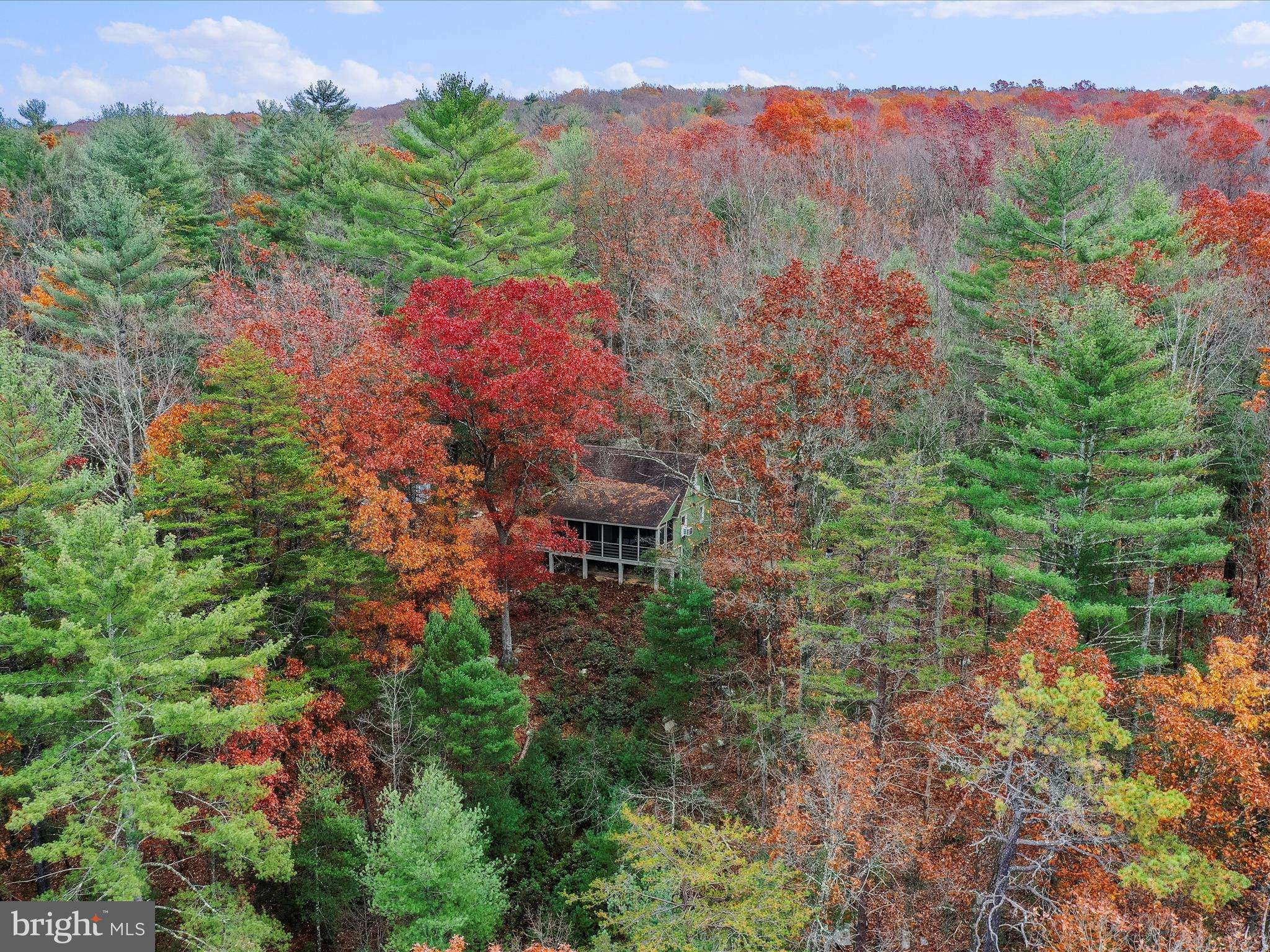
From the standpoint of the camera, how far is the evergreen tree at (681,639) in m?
18.0

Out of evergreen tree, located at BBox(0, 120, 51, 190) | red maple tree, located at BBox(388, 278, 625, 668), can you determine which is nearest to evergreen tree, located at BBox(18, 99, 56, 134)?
evergreen tree, located at BBox(0, 120, 51, 190)

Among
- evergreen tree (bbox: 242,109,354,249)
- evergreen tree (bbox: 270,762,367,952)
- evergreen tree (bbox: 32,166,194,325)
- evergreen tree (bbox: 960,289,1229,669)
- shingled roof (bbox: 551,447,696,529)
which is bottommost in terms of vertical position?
evergreen tree (bbox: 270,762,367,952)

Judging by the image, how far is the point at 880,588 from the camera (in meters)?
Result: 12.6

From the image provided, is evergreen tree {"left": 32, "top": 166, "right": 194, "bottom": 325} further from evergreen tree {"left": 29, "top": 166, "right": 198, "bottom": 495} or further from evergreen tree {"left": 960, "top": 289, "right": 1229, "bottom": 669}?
evergreen tree {"left": 960, "top": 289, "right": 1229, "bottom": 669}

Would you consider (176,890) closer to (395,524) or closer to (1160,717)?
(395,524)

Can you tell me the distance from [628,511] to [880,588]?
43.9ft

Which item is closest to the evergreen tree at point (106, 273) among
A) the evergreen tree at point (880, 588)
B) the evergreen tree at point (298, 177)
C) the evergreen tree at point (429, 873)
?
the evergreen tree at point (298, 177)

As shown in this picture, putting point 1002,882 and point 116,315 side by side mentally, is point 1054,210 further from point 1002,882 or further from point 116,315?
point 116,315

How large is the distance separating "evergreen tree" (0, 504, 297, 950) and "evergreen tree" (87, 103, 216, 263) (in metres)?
21.8

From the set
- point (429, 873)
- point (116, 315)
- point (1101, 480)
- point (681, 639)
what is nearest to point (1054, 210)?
point (1101, 480)

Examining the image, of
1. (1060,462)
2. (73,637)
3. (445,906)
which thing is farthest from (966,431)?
(73,637)

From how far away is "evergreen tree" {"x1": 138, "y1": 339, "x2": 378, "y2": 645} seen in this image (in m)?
15.2

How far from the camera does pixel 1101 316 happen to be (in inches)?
538

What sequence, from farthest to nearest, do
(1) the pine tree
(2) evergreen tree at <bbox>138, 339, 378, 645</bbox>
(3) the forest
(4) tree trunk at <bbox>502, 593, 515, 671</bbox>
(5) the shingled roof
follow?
1. (5) the shingled roof
2. (4) tree trunk at <bbox>502, 593, 515, 671</bbox>
3. (1) the pine tree
4. (2) evergreen tree at <bbox>138, 339, 378, 645</bbox>
5. (3) the forest
